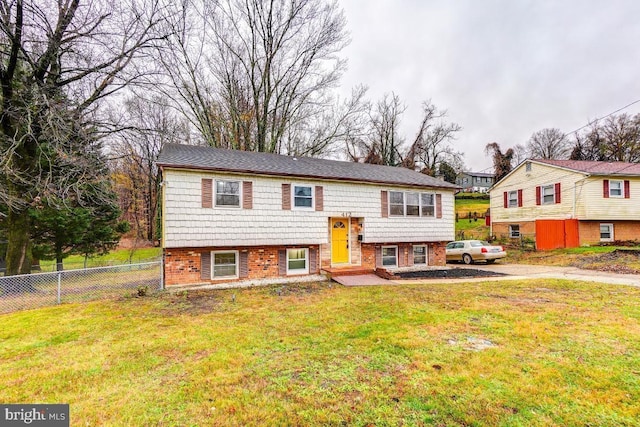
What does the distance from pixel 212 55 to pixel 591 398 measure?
2219cm

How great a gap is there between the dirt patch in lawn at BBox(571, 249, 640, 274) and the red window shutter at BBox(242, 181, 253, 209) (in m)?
14.6

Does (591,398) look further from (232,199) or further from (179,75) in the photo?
(179,75)

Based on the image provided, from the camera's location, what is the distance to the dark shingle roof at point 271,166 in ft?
31.1

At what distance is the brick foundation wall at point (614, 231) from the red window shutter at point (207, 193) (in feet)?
69.4

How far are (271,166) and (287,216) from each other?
2.12 metres

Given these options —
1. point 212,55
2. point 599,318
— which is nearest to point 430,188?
point 599,318

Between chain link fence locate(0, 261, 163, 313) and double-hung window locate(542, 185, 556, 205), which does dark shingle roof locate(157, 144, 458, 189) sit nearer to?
chain link fence locate(0, 261, 163, 313)

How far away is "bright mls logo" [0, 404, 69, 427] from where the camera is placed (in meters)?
2.73

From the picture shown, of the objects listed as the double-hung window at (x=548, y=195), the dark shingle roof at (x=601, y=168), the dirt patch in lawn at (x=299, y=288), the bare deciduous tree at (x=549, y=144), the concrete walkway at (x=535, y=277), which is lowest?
the dirt patch in lawn at (x=299, y=288)

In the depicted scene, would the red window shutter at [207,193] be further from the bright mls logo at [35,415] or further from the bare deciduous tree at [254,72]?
the bare deciduous tree at [254,72]

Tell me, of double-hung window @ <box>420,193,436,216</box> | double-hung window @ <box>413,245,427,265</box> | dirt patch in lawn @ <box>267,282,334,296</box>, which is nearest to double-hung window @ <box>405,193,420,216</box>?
double-hung window @ <box>420,193,436,216</box>

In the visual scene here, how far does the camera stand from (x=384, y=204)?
12.3 meters

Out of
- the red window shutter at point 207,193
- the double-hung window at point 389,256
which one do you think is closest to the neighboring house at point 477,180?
the double-hung window at point 389,256

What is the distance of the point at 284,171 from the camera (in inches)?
412
